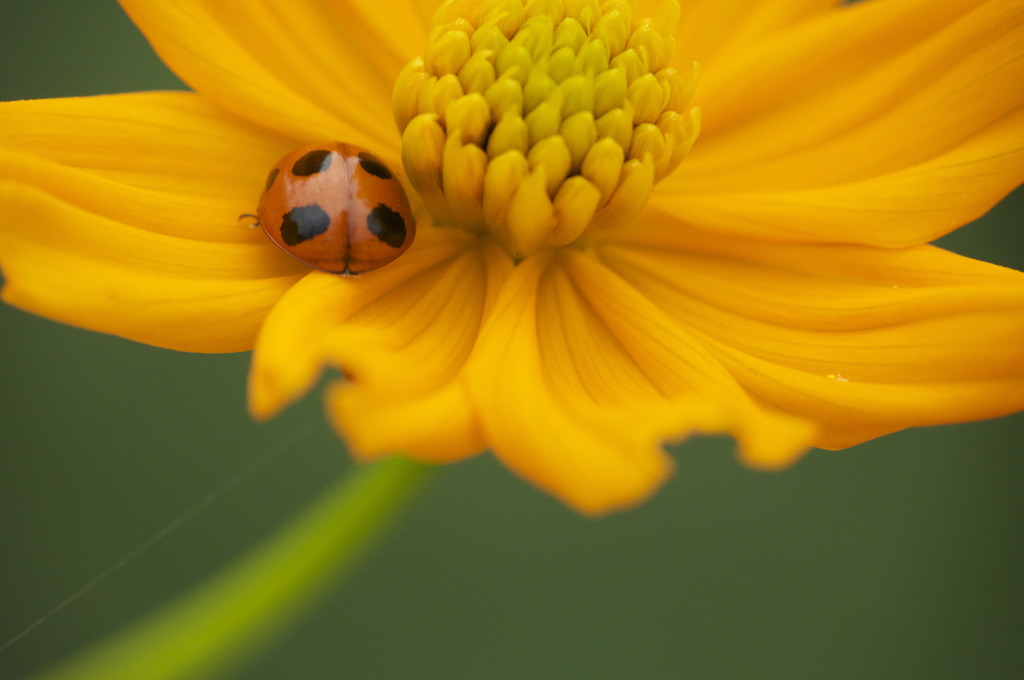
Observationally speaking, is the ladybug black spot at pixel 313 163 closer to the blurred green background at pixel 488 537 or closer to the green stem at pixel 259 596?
the green stem at pixel 259 596

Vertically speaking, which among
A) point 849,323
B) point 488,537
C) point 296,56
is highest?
point 296,56

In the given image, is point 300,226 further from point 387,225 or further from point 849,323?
point 849,323

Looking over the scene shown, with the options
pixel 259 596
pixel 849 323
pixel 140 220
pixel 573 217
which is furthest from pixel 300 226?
pixel 849 323

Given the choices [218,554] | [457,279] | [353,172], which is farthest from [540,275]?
[218,554]

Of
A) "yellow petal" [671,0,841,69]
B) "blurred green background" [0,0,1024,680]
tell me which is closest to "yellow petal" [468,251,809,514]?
"yellow petal" [671,0,841,69]

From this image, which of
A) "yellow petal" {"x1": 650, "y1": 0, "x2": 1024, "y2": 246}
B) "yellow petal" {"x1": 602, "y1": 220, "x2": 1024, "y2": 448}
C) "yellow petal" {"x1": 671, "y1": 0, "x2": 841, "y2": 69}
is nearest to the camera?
"yellow petal" {"x1": 602, "y1": 220, "x2": 1024, "y2": 448}

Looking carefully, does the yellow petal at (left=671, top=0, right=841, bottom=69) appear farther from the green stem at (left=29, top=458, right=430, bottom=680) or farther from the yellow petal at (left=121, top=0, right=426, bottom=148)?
the green stem at (left=29, top=458, right=430, bottom=680)
